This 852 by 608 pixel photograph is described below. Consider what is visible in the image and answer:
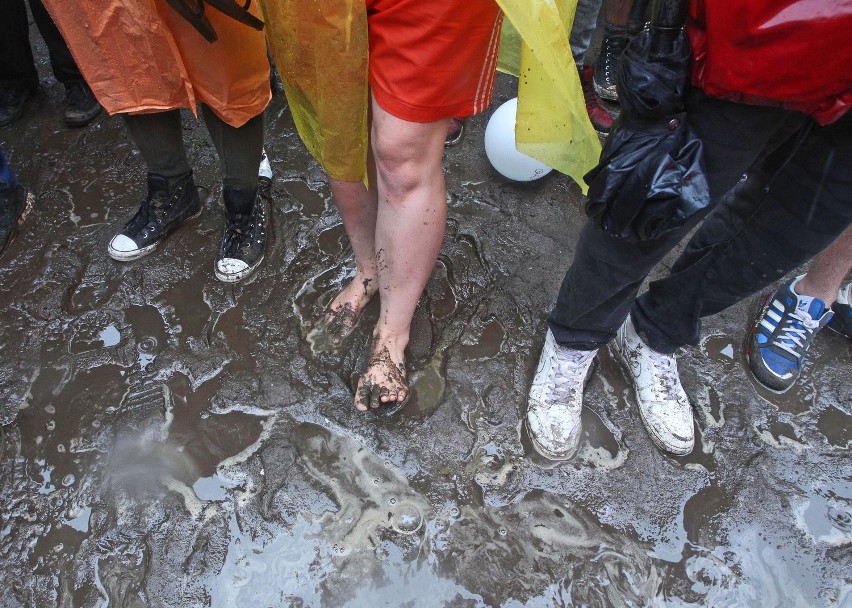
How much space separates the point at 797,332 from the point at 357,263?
5.14ft

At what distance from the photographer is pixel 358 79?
4.04ft

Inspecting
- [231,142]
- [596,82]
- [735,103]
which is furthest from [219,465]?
[596,82]

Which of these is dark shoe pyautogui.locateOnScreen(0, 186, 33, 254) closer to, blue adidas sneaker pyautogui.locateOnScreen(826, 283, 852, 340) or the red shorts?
the red shorts

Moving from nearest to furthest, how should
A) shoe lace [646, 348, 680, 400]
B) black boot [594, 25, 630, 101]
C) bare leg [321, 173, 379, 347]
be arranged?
bare leg [321, 173, 379, 347] < shoe lace [646, 348, 680, 400] < black boot [594, 25, 630, 101]

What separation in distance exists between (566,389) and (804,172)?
0.86 m

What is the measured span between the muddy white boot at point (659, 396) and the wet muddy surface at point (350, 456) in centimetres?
5

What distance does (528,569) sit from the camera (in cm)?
147

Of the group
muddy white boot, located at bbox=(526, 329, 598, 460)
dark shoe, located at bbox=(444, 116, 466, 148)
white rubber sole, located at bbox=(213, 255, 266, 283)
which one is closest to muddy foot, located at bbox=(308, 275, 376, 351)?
Answer: white rubber sole, located at bbox=(213, 255, 266, 283)

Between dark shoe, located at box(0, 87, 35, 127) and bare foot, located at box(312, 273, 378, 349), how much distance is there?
2.00 meters

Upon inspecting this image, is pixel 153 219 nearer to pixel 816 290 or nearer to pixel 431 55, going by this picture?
pixel 431 55

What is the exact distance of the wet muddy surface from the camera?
1.46m

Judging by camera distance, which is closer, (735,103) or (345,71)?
(735,103)

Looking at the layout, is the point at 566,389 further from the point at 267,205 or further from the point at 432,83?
the point at 267,205

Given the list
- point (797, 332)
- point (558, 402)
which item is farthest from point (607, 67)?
point (558, 402)
